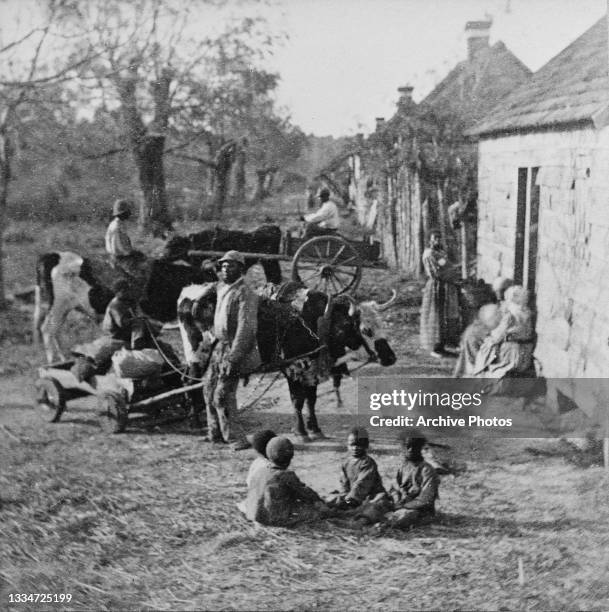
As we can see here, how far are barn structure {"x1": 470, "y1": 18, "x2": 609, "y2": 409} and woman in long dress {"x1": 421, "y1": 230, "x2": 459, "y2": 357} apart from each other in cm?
63

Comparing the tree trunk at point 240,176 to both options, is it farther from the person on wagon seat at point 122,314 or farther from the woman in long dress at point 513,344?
the woman in long dress at point 513,344

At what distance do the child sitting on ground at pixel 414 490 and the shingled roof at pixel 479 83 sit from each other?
234 cm

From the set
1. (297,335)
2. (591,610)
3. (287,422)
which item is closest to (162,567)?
(287,422)

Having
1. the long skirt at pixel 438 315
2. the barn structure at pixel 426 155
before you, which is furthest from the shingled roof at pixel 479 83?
the long skirt at pixel 438 315

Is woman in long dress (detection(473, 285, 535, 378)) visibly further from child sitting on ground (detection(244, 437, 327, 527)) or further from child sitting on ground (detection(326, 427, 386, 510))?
child sitting on ground (detection(244, 437, 327, 527))

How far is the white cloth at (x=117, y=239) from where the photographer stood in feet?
17.1

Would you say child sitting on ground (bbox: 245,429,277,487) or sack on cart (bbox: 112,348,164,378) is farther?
sack on cart (bbox: 112,348,164,378)

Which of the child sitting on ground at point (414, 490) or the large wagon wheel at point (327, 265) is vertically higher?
the large wagon wheel at point (327, 265)

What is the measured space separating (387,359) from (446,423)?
24.5 inches

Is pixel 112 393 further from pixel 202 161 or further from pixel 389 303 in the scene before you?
pixel 389 303

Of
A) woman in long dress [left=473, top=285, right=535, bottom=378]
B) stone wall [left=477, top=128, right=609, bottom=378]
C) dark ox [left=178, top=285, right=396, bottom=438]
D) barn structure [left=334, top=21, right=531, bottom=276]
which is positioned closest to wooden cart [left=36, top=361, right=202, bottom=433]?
dark ox [left=178, top=285, right=396, bottom=438]

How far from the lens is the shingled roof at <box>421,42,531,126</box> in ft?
14.8

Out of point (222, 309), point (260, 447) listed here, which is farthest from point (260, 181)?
point (260, 447)

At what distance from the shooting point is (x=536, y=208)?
18.3ft
